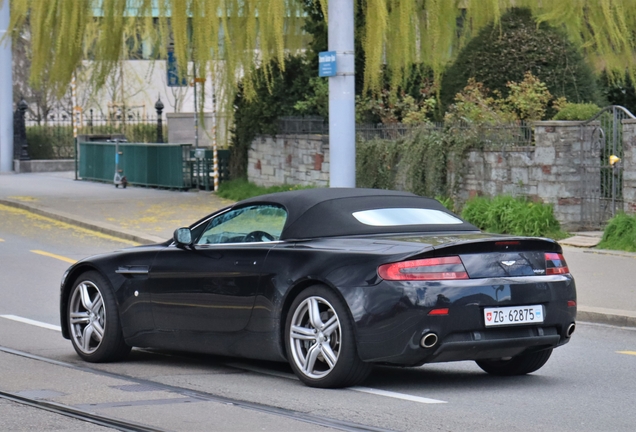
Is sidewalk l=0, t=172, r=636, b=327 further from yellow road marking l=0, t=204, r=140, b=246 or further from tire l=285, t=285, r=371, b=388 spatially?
tire l=285, t=285, r=371, b=388

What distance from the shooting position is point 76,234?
20.1 m

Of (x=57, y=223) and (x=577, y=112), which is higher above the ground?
(x=577, y=112)

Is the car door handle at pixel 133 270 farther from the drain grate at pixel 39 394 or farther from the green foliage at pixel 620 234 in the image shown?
the green foliage at pixel 620 234

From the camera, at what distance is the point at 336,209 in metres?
8.42

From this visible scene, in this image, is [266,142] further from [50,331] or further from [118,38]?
[50,331]

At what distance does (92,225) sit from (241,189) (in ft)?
17.4

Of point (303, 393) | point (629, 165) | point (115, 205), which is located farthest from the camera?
point (115, 205)

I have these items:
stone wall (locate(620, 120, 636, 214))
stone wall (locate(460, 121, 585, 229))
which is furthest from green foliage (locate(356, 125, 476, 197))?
stone wall (locate(620, 120, 636, 214))

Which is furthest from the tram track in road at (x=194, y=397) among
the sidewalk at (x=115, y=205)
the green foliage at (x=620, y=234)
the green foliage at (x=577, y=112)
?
the green foliage at (x=577, y=112)

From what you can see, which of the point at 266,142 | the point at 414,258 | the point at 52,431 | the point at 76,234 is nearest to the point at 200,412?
the point at 52,431

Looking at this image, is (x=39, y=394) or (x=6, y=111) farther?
(x=6, y=111)

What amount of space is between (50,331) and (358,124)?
12340mm

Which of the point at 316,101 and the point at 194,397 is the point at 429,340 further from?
the point at 316,101

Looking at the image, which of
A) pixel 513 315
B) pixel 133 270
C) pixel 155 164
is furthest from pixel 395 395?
pixel 155 164
